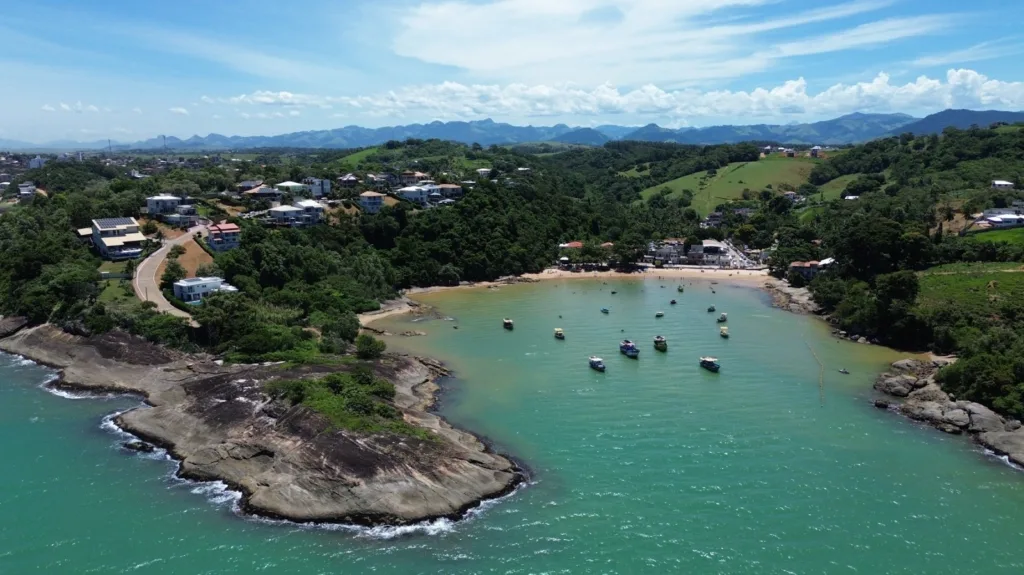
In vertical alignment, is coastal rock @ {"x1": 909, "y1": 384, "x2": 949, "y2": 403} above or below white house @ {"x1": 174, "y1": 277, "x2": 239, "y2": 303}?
below

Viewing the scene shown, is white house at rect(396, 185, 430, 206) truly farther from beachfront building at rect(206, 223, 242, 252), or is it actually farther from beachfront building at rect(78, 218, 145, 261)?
beachfront building at rect(78, 218, 145, 261)

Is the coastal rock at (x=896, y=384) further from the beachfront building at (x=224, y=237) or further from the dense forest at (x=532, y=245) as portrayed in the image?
the beachfront building at (x=224, y=237)

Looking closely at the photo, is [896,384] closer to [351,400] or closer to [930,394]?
[930,394]

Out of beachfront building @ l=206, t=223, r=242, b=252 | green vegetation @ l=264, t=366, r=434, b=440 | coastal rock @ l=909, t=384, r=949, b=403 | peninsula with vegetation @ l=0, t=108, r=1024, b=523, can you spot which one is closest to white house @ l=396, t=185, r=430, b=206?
peninsula with vegetation @ l=0, t=108, r=1024, b=523

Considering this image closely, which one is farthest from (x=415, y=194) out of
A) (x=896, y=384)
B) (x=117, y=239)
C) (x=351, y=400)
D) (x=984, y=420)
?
(x=984, y=420)

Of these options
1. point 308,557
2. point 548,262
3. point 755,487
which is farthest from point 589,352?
Result: point 548,262

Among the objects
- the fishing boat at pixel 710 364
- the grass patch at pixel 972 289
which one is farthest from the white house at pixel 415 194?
the grass patch at pixel 972 289

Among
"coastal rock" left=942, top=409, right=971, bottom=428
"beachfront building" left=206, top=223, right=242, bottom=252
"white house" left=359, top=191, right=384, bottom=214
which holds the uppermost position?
"white house" left=359, top=191, right=384, bottom=214
